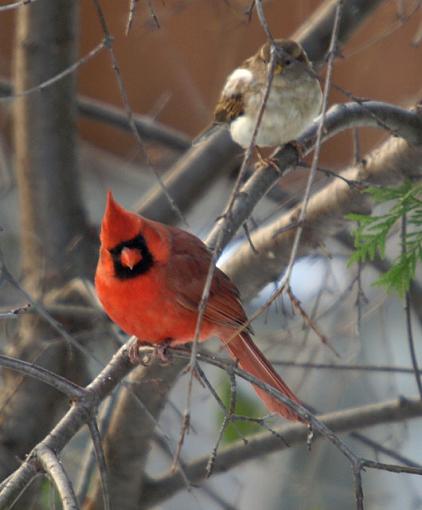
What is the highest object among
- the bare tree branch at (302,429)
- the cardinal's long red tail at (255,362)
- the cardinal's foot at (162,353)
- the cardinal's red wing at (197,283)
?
the cardinal's red wing at (197,283)

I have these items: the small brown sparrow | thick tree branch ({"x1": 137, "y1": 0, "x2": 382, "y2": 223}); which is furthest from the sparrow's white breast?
thick tree branch ({"x1": 137, "y1": 0, "x2": 382, "y2": 223})

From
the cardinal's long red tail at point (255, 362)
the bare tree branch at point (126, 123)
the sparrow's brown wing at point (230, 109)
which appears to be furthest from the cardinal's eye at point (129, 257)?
the bare tree branch at point (126, 123)

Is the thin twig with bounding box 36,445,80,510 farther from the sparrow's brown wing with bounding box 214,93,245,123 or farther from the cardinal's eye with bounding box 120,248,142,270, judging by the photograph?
the sparrow's brown wing with bounding box 214,93,245,123

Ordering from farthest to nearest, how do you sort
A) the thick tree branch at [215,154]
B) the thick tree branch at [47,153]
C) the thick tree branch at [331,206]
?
1. the thick tree branch at [47,153]
2. the thick tree branch at [215,154]
3. the thick tree branch at [331,206]

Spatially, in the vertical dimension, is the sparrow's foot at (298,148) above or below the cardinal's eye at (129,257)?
above

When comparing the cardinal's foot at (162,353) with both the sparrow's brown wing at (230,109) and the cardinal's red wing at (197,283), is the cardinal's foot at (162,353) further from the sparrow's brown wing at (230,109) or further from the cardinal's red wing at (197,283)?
the sparrow's brown wing at (230,109)

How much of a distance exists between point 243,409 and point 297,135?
125 cm

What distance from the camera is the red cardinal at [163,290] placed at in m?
1.91

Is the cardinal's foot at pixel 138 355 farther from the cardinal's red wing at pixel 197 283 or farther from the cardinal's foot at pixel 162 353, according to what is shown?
the cardinal's red wing at pixel 197 283

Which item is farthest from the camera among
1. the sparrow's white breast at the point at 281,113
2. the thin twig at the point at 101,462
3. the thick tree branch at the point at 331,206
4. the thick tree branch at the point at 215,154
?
the thick tree branch at the point at 215,154

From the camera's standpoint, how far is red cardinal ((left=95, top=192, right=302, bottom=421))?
1905mm

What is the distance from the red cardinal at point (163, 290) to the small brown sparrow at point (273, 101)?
23.8 inches

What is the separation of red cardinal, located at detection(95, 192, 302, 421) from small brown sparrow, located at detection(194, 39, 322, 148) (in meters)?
0.60

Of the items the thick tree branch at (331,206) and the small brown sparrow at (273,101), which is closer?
the thick tree branch at (331,206)
